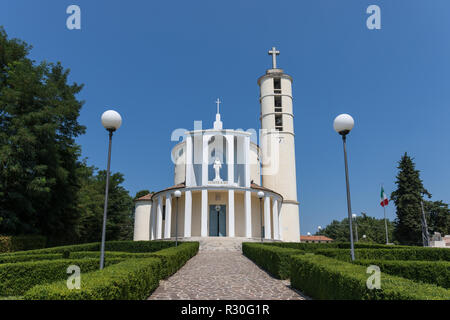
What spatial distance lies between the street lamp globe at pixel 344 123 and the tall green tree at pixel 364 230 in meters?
61.8

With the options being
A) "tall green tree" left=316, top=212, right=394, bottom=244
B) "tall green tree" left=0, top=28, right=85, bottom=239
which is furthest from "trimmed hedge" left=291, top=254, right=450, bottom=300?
"tall green tree" left=316, top=212, right=394, bottom=244

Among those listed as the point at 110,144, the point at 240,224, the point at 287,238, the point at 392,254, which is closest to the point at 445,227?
the point at 287,238

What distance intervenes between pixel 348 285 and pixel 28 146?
745 inches

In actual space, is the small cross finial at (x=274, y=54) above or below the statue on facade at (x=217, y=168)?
above

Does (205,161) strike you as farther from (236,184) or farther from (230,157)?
(236,184)

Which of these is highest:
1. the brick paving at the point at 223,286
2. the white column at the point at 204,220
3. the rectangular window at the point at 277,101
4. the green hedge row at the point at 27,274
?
the rectangular window at the point at 277,101

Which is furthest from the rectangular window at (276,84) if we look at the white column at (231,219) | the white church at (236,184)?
the white column at (231,219)

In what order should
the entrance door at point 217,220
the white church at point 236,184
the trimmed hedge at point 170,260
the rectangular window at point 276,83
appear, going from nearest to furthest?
the trimmed hedge at point 170,260 < the white church at point 236,184 < the entrance door at point 217,220 < the rectangular window at point 276,83

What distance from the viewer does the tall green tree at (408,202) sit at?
123 ft

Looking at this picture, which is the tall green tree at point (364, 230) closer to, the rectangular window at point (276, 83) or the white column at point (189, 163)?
the rectangular window at point (276, 83)

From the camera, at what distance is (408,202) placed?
39.0 m

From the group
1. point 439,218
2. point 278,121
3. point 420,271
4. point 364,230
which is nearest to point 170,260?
point 420,271

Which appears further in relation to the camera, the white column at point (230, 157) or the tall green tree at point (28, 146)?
the white column at point (230, 157)
